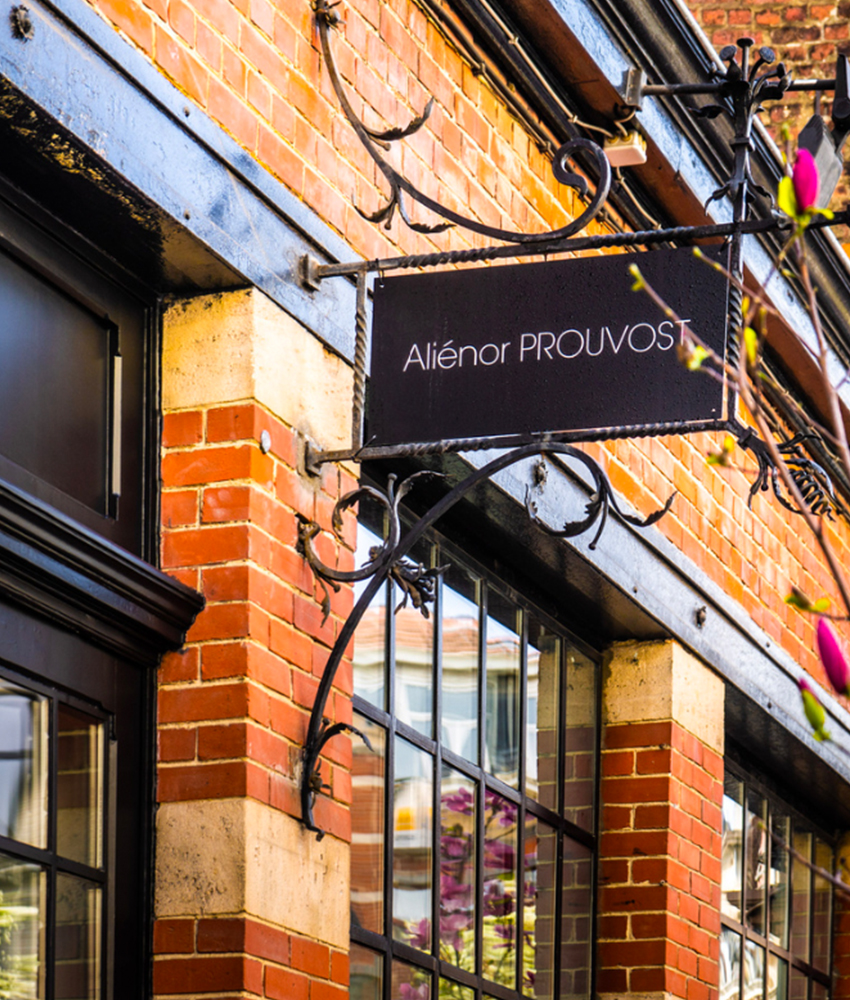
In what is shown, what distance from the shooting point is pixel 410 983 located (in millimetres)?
4637

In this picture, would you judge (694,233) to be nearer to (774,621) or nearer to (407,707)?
(407,707)

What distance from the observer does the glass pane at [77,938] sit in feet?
10.9

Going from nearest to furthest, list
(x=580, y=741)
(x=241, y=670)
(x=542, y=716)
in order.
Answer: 1. (x=241, y=670)
2. (x=542, y=716)
3. (x=580, y=741)

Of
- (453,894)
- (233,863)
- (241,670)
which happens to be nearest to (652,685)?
(453,894)

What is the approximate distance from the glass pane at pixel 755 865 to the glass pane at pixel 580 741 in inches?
56.7

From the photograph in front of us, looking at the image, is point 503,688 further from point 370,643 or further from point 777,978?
point 777,978

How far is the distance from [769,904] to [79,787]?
15.0 feet

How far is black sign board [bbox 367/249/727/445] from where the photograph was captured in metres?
3.63

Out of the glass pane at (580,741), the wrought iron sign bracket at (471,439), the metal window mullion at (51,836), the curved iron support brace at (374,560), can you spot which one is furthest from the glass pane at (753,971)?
the metal window mullion at (51,836)

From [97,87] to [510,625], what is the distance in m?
2.60

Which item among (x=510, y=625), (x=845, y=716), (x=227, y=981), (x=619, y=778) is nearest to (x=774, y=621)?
(x=845, y=716)

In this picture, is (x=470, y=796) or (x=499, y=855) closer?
(x=470, y=796)

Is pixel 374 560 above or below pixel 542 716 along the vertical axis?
above

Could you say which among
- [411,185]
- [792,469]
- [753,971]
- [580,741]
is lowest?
[753,971]
